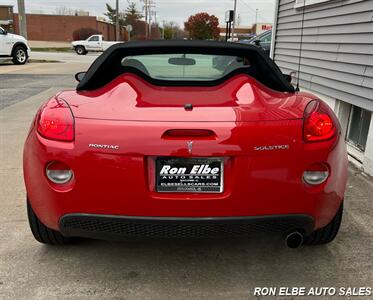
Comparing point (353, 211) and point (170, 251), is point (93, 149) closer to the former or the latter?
point (170, 251)

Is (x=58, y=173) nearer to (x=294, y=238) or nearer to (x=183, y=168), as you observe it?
(x=183, y=168)

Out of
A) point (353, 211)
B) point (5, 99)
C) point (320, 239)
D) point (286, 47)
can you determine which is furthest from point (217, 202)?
point (5, 99)

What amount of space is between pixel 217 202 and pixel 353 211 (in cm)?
190

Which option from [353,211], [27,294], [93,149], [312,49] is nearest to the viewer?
[93,149]

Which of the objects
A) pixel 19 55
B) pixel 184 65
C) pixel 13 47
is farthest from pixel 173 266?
pixel 19 55

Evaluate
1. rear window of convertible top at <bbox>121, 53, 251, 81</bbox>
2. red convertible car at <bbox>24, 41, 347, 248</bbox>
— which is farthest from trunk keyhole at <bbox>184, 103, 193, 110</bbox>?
rear window of convertible top at <bbox>121, 53, 251, 81</bbox>

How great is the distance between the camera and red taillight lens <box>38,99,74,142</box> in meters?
2.29

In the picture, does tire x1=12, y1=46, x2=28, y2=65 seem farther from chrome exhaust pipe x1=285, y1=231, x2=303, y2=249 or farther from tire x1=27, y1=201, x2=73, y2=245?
chrome exhaust pipe x1=285, y1=231, x2=303, y2=249

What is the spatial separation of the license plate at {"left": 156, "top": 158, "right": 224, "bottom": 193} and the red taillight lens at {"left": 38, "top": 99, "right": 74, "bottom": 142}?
1.66 feet

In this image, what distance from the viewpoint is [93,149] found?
2.22 m

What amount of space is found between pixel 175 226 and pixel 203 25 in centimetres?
8298

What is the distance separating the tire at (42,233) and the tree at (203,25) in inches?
2990

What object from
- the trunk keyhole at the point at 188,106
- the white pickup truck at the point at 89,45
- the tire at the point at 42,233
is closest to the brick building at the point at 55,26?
the white pickup truck at the point at 89,45

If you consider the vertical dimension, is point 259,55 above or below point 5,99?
above
